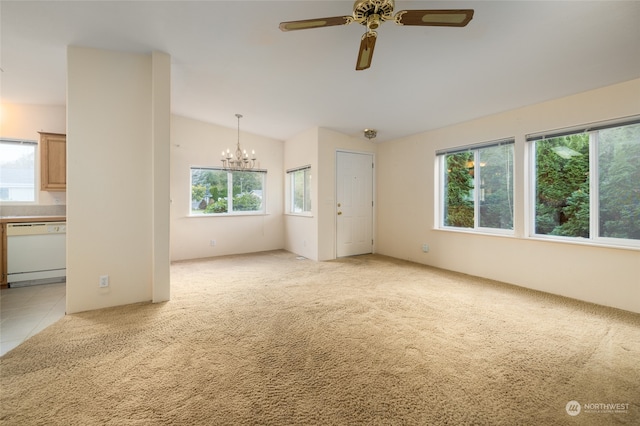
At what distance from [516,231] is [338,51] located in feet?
11.1

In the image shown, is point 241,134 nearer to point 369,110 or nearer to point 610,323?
point 369,110

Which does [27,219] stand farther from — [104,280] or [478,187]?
[478,187]

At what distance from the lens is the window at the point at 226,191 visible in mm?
5656

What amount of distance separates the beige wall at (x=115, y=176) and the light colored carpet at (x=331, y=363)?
0.38 metres

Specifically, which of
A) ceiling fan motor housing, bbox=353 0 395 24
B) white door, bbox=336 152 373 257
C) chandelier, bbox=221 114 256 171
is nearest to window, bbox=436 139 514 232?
white door, bbox=336 152 373 257

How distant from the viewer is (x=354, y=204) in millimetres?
5691

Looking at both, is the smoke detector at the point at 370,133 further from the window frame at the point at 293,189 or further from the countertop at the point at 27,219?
the countertop at the point at 27,219

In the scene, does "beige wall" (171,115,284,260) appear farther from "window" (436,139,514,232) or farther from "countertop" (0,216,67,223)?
"window" (436,139,514,232)

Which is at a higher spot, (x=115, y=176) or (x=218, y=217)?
(x=115, y=176)

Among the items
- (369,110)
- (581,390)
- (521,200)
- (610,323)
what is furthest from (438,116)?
(581,390)

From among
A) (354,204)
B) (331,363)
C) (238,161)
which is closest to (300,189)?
(354,204)

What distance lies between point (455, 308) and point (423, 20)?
9.05 feet

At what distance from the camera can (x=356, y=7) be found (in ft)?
5.90

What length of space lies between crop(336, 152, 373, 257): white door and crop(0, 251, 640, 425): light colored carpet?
2285 millimetres
